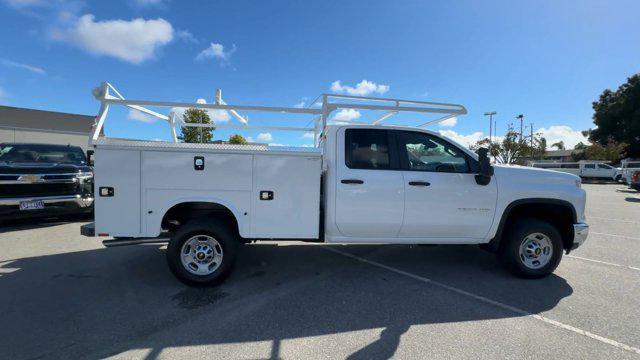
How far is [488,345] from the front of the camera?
3.09m

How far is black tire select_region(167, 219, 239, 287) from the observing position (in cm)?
416

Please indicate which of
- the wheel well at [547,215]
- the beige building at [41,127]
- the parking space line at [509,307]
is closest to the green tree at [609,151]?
the wheel well at [547,215]

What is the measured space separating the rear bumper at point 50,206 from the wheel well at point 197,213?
4.37 meters

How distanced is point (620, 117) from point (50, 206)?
2276 inches

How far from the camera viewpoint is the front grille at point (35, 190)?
6965mm

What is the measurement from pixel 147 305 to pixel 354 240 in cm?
243

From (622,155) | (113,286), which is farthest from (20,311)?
(622,155)

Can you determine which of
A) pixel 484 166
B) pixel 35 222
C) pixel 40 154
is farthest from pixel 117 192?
pixel 40 154

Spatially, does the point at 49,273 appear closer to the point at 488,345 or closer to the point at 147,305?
the point at 147,305

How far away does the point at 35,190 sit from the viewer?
23.7 ft

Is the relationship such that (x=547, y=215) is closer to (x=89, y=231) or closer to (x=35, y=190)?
(x=89, y=231)

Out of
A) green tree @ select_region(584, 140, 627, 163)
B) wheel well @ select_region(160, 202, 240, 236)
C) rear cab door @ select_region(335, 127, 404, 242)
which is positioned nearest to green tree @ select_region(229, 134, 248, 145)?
wheel well @ select_region(160, 202, 240, 236)

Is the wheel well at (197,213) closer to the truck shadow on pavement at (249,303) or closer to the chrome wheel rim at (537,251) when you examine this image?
the truck shadow on pavement at (249,303)

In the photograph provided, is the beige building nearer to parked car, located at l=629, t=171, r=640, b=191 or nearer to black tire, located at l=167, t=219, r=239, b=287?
black tire, located at l=167, t=219, r=239, b=287
